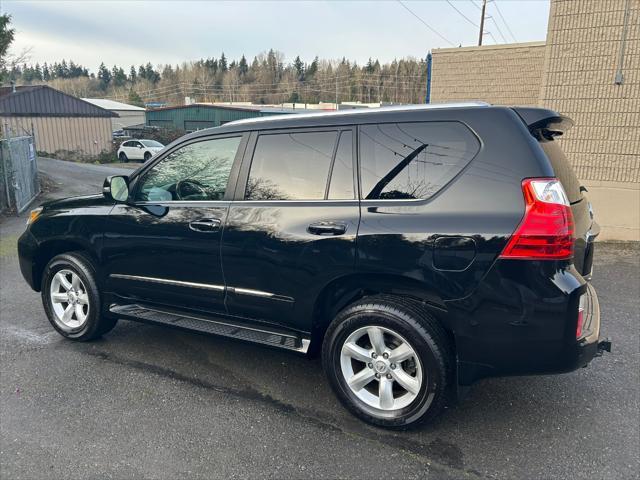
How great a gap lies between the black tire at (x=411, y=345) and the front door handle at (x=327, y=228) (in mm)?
466

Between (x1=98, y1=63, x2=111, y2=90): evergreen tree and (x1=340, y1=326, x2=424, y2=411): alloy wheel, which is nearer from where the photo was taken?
(x1=340, y1=326, x2=424, y2=411): alloy wheel

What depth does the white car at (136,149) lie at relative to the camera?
3238 centimetres

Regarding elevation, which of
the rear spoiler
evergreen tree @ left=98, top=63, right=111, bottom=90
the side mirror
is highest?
evergreen tree @ left=98, top=63, right=111, bottom=90

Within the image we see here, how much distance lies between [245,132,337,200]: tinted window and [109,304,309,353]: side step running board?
95 centimetres

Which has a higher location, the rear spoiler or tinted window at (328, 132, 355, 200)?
the rear spoiler

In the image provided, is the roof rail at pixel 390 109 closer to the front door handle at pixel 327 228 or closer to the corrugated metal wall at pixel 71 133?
the front door handle at pixel 327 228

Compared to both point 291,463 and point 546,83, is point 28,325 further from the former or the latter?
point 546,83

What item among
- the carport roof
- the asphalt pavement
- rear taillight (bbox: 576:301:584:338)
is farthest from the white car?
rear taillight (bbox: 576:301:584:338)

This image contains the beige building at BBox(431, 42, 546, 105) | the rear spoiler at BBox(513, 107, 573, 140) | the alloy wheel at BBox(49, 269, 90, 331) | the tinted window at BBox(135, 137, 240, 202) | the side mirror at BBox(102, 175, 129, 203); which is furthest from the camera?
the beige building at BBox(431, 42, 546, 105)

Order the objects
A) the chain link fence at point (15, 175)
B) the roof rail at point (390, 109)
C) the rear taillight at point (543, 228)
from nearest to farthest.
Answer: the rear taillight at point (543, 228)
the roof rail at point (390, 109)
the chain link fence at point (15, 175)

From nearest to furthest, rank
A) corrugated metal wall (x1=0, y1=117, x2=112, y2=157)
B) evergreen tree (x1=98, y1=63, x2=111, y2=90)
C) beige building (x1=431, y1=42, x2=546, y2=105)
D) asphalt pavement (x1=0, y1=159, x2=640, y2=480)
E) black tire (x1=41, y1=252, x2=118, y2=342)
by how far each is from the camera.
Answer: asphalt pavement (x1=0, y1=159, x2=640, y2=480)
black tire (x1=41, y1=252, x2=118, y2=342)
beige building (x1=431, y1=42, x2=546, y2=105)
corrugated metal wall (x1=0, y1=117, x2=112, y2=157)
evergreen tree (x1=98, y1=63, x2=111, y2=90)

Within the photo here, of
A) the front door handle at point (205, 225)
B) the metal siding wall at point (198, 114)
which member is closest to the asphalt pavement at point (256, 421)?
the front door handle at point (205, 225)

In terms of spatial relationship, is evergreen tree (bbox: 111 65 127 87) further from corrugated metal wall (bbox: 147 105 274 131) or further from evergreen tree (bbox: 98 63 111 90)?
corrugated metal wall (bbox: 147 105 274 131)

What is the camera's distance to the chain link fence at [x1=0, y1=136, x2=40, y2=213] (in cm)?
1046
